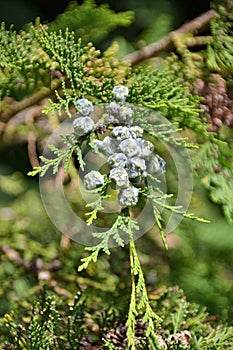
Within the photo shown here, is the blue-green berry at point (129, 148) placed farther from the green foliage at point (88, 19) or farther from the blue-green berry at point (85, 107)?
the green foliage at point (88, 19)

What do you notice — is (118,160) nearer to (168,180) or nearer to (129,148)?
(129,148)

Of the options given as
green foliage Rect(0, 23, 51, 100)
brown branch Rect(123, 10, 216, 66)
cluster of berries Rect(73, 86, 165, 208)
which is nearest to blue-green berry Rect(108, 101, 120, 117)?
cluster of berries Rect(73, 86, 165, 208)

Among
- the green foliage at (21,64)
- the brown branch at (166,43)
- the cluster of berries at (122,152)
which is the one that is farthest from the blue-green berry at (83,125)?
the brown branch at (166,43)

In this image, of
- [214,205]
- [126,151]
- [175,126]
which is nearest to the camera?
[126,151]

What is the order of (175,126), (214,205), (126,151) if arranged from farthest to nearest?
(214,205)
(175,126)
(126,151)

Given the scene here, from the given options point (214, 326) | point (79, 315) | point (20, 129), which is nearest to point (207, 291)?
point (214, 326)

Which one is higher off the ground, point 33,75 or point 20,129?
point 33,75

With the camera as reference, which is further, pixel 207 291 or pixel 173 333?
pixel 207 291

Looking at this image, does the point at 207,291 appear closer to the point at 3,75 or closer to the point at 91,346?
the point at 91,346
